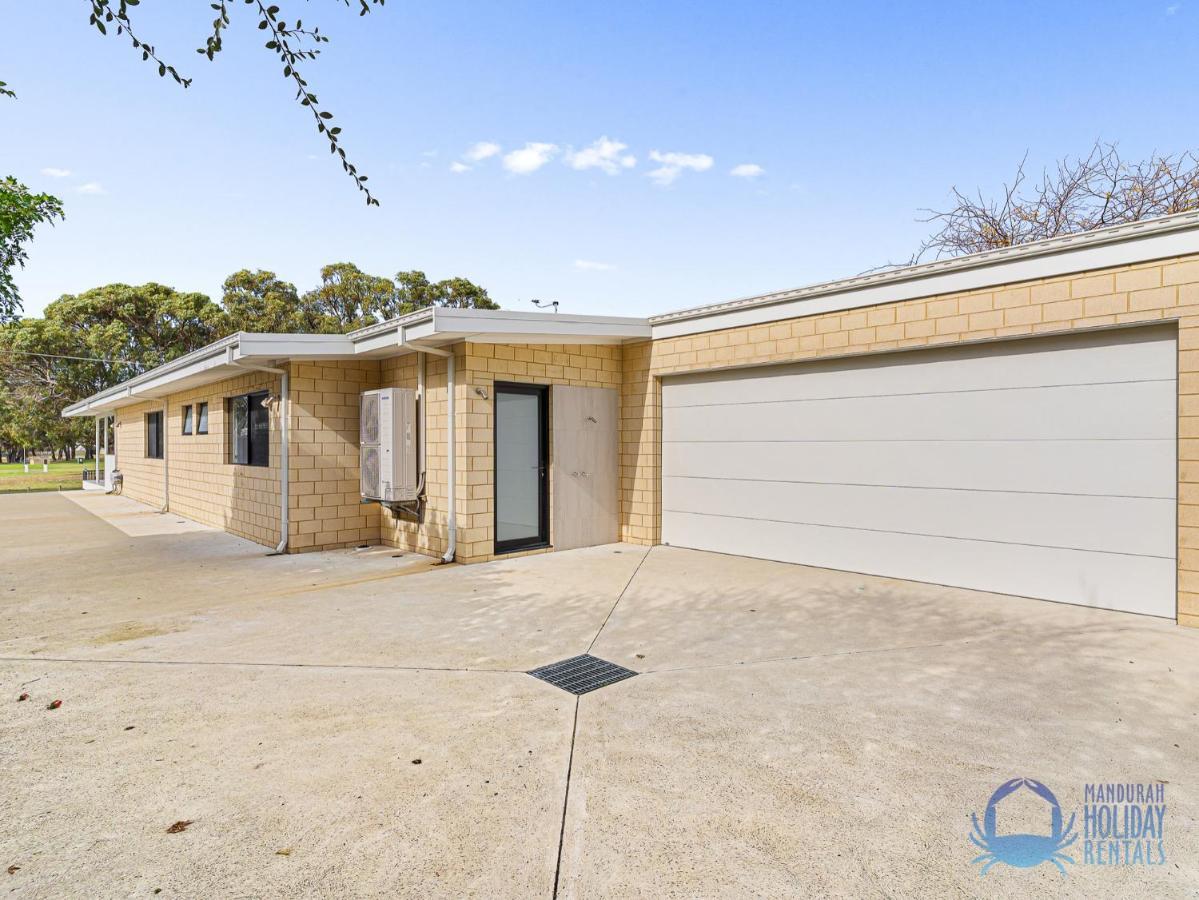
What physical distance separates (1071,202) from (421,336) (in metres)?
12.1

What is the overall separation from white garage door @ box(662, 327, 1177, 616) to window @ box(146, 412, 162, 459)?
12.0 metres

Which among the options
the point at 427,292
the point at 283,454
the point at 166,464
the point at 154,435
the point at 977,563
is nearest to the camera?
the point at 977,563

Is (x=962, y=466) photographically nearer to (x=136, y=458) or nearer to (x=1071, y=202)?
(x=1071, y=202)

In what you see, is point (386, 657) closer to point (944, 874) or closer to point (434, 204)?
point (944, 874)

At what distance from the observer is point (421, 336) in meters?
6.23

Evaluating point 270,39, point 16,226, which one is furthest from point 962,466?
point 16,226

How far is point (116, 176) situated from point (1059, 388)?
8200 millimetres

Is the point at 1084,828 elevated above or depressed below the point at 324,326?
below

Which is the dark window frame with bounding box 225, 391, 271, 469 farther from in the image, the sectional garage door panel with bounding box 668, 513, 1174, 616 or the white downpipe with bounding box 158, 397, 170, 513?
the sectional garage door panel with bounding box 668, 513, 1174, 616

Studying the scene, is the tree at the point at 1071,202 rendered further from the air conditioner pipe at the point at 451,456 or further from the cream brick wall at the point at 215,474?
the cream brick wall at the point at 215,474

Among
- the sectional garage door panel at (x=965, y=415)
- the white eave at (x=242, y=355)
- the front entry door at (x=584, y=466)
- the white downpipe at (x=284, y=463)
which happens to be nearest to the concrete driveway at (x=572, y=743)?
the sectional garage door panel at (x=965, y=415)

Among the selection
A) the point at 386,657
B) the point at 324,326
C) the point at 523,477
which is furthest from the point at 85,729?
the point at 324,326

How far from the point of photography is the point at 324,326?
88.2 feet

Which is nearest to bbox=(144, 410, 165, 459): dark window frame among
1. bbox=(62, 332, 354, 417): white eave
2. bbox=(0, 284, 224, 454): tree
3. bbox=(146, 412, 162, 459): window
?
bbox=(146, 412, 162, 459): window
